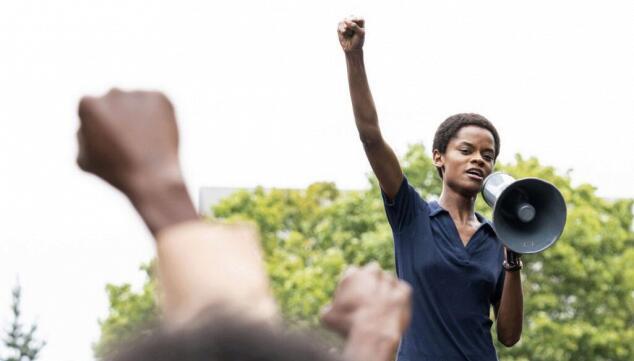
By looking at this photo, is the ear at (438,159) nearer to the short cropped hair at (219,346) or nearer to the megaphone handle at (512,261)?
the megaphone handle at (512,261)

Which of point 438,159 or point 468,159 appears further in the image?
point 438,159

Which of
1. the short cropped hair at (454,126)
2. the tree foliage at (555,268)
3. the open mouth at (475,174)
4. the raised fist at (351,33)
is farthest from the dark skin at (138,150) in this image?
the tree foliage at (555,268)

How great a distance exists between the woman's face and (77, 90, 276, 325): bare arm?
407cm

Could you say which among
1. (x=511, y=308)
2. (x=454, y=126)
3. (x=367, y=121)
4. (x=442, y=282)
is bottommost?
(x=511, y=308)

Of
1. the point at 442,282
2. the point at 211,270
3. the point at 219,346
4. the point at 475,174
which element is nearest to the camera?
the point at 219,346

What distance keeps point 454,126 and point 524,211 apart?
0.49 m

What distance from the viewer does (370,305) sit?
1400 millimetres

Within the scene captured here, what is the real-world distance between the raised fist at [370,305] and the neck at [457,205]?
3.90 m

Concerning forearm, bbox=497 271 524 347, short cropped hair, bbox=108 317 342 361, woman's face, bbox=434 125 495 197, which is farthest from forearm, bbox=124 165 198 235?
woman's face, bbox=434 125 495 197

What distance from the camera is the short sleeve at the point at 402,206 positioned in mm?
5043

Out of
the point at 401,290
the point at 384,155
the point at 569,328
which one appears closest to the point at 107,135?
the point at 401,290

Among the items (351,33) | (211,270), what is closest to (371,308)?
(211,270)

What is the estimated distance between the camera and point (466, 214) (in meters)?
5.32

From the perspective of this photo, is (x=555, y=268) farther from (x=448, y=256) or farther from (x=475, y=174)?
(x=448, y=256)
